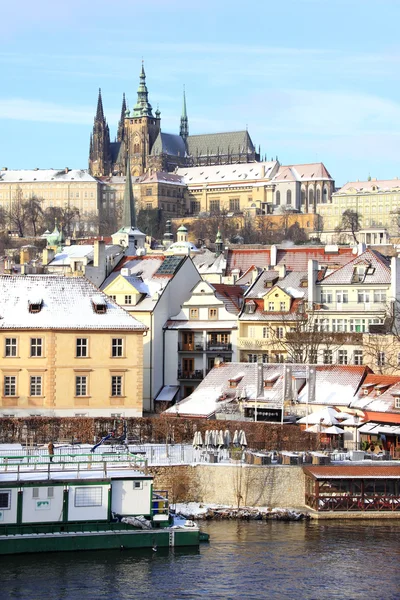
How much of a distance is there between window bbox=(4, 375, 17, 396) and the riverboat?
16680 mm

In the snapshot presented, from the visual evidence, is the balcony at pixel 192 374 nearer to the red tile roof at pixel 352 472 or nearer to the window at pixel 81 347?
the window at pixel 81 347

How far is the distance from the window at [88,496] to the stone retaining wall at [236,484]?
537 cm

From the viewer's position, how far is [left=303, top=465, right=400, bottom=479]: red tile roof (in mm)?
48500

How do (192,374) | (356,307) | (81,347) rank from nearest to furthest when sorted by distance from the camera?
(81,347), (356,307), (192,374)

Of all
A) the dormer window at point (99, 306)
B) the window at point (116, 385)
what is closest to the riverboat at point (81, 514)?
the window at point (116, 385)

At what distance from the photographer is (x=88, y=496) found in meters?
44.1

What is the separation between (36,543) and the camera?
4309 centimetres

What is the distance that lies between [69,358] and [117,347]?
94.4 inches

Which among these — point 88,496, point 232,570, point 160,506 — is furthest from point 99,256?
point 232,570

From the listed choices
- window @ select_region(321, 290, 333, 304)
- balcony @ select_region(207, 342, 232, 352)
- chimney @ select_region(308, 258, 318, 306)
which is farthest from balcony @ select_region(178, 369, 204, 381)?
window @ select_region(321, 290, 333, 304)

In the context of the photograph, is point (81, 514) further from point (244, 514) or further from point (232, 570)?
point (244, 514)

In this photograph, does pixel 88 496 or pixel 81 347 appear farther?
pixel 81 347

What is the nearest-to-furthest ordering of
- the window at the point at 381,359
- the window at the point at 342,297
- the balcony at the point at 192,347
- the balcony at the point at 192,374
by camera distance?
1. the window at the point at 381,359
2. the balcony at the point at 192,374
3. the window at the point at 342,297
4. the balcony at the point at 192,347

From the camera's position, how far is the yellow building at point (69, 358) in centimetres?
6131
